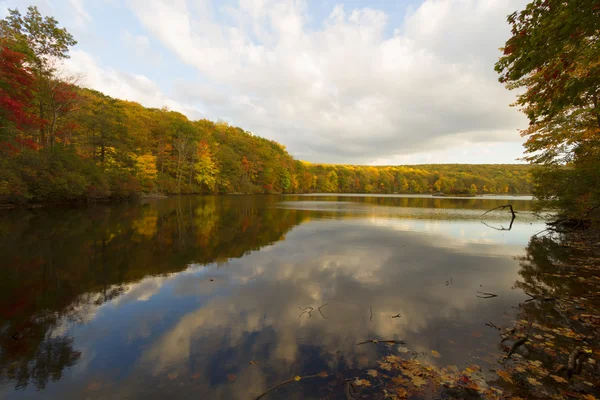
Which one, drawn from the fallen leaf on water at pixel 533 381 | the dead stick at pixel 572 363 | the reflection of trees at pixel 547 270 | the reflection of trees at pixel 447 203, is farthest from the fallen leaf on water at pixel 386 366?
the reflection of trees at pixel 447 203

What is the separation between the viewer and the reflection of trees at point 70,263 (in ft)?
14.3

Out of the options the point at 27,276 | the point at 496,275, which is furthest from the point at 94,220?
the point at 496,275

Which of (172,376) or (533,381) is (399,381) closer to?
(533,381)

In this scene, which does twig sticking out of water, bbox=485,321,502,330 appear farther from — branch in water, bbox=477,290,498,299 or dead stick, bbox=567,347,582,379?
branch in water, bbox=477,290,498,299

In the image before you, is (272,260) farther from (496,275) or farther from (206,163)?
(206,163)

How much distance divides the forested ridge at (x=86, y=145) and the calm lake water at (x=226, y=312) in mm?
12509

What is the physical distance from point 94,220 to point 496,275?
2240cm

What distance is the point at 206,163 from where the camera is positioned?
195ft

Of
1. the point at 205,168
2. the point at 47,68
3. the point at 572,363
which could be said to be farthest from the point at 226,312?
the point at 205,168

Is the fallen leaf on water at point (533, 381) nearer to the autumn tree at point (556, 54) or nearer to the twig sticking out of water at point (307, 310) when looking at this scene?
the autumn tree at point (556, 54)

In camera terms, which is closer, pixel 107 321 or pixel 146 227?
pixel 107 321

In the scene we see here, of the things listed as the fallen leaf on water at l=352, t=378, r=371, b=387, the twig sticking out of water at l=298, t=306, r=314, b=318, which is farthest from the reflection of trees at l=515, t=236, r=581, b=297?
the fallen leaf on water at l=352, t=378, r=371, b=387

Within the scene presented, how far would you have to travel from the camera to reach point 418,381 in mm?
3684

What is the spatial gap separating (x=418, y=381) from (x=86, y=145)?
140 ft
